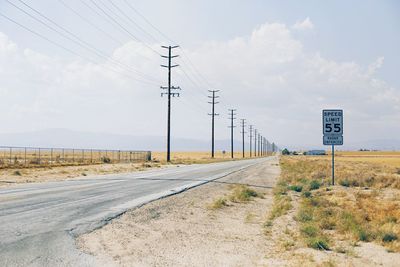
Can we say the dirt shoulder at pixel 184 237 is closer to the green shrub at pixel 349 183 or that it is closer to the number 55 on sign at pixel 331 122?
the number 55 on sign at pixel 331 122

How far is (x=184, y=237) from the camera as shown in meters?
9.72

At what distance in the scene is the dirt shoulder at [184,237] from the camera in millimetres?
7711

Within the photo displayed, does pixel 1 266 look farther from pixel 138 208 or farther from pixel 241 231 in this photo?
pixel 138 208

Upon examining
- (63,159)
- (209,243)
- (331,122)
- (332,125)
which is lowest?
(209,243)

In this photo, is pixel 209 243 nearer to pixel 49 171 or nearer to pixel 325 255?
pixel 325 255

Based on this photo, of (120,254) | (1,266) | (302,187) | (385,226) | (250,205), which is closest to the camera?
(1,266)

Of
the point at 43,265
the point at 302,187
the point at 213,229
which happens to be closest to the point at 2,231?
the point at 43,265

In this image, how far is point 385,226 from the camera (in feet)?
34.9

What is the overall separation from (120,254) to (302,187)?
16077 millimetres

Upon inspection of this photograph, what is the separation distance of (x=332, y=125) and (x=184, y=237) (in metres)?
14.0

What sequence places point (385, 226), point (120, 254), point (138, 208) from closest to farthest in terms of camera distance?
point (120, 254)
point (385, 226)
point (138, 208)

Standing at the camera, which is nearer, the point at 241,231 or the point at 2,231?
the point at 2,231

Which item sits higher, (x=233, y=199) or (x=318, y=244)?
(x=318, y=244)

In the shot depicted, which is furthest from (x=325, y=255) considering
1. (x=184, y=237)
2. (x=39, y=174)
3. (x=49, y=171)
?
(x=49, y=171)
